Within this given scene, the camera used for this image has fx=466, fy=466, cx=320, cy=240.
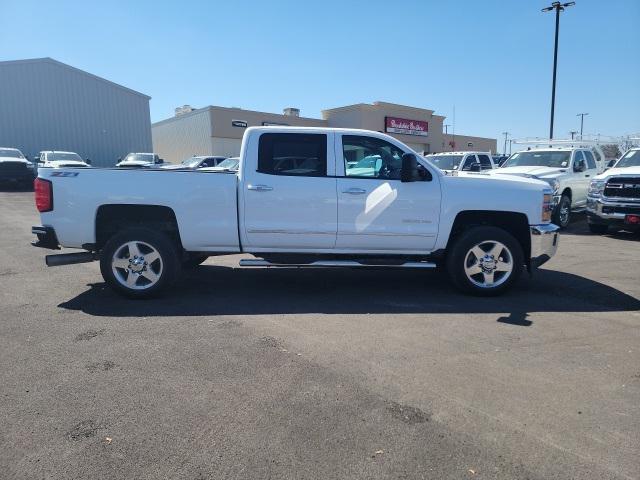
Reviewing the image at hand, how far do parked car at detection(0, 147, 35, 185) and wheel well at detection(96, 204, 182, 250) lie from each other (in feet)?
60.3

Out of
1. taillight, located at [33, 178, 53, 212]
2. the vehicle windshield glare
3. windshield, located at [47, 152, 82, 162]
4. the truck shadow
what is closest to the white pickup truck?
taillight, located at [33, 178, 53, 212]

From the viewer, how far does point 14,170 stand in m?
20.4

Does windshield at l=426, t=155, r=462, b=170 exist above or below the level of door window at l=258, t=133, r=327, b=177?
above

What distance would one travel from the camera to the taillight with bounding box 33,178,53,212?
535 centimetres

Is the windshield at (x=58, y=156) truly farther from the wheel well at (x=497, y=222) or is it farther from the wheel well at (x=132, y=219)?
the wheel well at (x=497, y=222)

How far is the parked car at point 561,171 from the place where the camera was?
11.8 meters

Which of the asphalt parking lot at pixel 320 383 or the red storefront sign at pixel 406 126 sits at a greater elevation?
the red storefront sign at pixel 406 126

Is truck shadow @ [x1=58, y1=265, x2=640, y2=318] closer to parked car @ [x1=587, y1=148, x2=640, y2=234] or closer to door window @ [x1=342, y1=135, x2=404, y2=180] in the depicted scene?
door window @ [x1=342, y1=135, x2=404, y2=180]

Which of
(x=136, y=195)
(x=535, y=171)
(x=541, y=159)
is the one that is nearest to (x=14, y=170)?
(x=136, y=195)

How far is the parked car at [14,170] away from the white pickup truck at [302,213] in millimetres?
18090

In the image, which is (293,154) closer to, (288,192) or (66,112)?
(288,192)

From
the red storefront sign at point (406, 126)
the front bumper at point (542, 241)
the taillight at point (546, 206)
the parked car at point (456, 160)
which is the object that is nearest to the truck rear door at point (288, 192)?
the front bumper at point (542, 241)

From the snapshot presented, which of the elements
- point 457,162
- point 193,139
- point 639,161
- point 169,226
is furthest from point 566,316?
point 193,139

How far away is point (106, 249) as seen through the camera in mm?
5441
